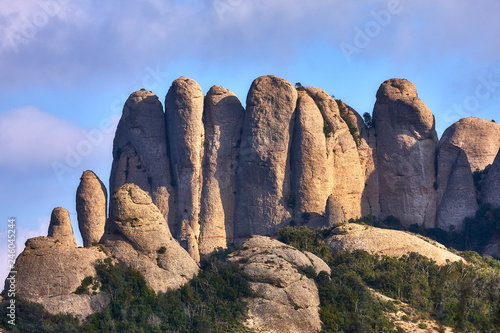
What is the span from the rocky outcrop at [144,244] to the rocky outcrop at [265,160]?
27126mm

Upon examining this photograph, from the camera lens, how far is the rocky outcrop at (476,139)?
109m

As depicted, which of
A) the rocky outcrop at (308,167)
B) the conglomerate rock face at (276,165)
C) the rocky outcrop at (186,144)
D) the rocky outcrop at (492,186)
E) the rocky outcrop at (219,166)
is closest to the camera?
the rocky outcrop at (308,167)

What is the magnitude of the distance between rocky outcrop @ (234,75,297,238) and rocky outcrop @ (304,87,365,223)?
12.5 feet

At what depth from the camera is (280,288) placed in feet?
232

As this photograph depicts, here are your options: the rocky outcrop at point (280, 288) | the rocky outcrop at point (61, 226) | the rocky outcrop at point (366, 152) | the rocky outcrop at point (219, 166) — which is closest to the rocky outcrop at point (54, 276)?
the rocky outcrop at point (280, 288)

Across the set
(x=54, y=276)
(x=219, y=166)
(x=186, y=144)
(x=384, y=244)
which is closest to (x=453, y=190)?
(x=384, y=244)

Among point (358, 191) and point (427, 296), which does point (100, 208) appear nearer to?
point (358, 191)

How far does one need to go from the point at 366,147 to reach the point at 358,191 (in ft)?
17.3

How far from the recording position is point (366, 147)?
105250mm

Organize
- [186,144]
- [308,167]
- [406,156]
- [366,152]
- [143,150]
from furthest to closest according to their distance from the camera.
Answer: [366,152], [406,156], [143,150], [186,144], [308,167]

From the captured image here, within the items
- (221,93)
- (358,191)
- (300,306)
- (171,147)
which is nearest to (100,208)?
(171,147)

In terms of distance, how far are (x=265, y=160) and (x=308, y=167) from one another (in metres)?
4.20

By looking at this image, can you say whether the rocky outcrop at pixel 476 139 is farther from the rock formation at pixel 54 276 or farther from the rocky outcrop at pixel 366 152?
the rock formation at pixel 54 276

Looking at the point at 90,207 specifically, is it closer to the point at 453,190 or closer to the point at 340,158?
the point at 340,158
